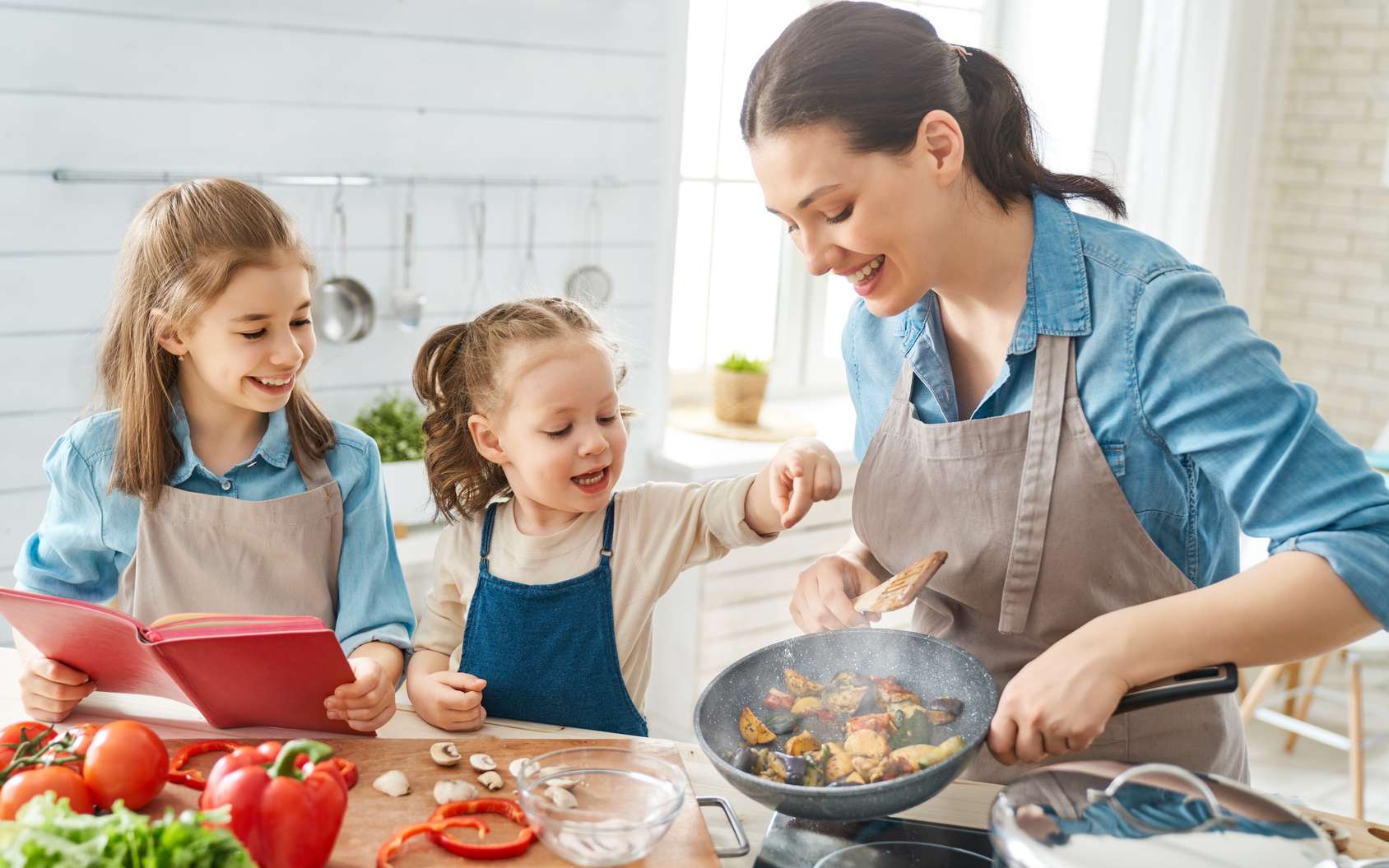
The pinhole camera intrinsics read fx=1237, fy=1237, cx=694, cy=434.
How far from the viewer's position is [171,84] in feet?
8.27

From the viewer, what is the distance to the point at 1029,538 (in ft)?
4.62

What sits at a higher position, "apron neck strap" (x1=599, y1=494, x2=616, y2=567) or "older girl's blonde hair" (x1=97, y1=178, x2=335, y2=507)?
"older girl's blonde hair" (x1=97, y1=178, x2=335, y2=507)

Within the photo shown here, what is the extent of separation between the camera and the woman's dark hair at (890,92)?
1334 millimetres

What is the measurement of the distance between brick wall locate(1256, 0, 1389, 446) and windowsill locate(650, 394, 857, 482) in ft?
6.20

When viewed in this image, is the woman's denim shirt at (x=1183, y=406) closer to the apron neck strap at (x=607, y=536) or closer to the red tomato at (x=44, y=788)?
the apron neck strap at (x=607, y=536)

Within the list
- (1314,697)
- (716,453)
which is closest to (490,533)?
(716,453)

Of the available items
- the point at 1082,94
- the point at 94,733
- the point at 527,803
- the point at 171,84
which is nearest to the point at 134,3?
the point at 171,84

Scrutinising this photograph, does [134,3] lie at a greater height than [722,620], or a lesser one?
greater

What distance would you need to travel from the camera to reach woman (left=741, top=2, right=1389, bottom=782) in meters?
1.19

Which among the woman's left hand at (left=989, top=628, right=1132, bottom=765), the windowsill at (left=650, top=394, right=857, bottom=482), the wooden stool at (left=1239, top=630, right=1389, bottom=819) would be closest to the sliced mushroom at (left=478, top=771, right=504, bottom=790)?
the woman's left hand at (left=989, top=628, right=1132, bottom=765)

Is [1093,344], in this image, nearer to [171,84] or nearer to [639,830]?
[639,830]

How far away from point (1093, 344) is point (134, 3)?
2.04 metres

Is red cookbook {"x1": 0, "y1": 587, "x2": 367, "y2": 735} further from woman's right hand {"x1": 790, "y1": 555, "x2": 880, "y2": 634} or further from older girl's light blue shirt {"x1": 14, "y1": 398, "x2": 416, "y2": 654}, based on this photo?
woman's right hand {"x1": 790, "y1": 555, "x2": 880, "y2": 634}

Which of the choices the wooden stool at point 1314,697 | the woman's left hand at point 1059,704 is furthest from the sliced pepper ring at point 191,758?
the wooden stool at point 1314,697
